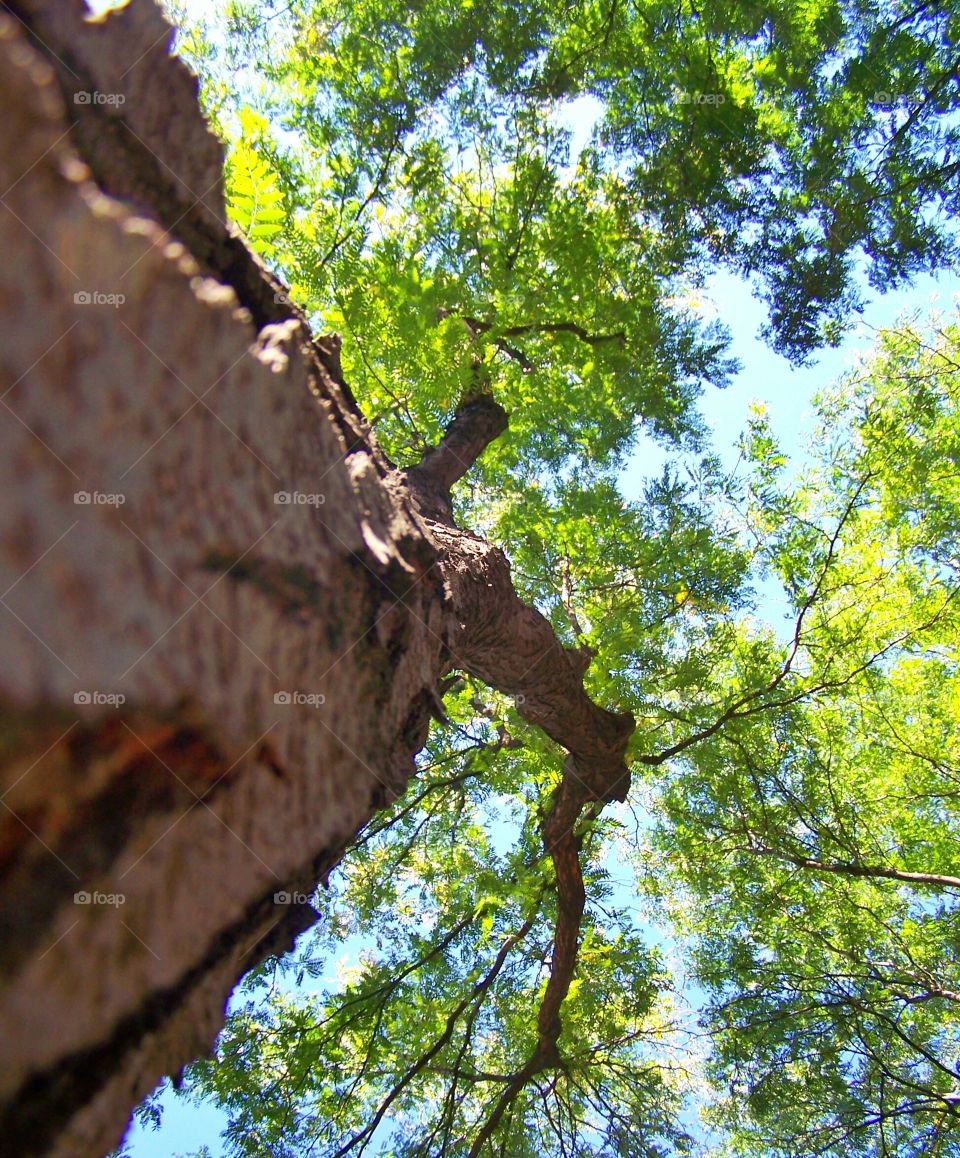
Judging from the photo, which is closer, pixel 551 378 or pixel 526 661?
pixel 526 661

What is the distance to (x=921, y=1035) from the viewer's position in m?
6.01

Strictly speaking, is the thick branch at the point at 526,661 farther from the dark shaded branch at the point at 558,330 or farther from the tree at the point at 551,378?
the dark shaded branch at the point at 558,330

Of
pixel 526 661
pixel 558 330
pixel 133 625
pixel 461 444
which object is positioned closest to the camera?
pixel 133 625

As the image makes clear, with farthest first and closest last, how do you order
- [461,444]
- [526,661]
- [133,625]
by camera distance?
[461,444], [526,661], [133,625]

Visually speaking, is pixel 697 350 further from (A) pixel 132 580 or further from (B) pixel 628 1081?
(B) pixel 628 1081

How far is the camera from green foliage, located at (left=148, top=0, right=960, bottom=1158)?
3.77m

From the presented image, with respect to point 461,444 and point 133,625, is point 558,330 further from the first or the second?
point 133,625

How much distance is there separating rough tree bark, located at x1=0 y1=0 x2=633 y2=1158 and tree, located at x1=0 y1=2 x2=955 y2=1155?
0.89 ft

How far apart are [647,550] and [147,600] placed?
184 inches

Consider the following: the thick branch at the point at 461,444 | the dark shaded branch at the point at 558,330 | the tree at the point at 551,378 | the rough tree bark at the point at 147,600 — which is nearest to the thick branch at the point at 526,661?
the tree at the point at 551,378

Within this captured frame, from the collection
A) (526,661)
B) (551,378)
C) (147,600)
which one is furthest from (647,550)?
(147,600)

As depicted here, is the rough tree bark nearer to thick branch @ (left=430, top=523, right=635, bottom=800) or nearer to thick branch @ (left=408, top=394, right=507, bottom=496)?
thick branch @ (left=430, top=523, right=635, bottom=800)

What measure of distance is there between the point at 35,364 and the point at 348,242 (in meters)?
3.47

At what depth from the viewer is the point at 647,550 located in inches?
202
